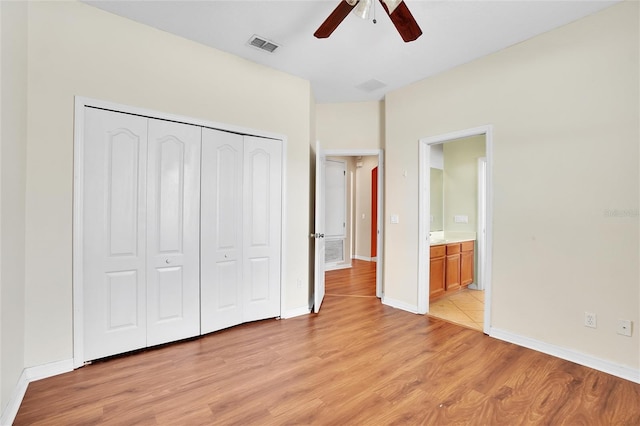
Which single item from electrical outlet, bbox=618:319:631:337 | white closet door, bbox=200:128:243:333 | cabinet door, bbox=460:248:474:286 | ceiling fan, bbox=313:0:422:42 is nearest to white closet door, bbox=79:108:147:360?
white closet door, bbox=200:128:243:333

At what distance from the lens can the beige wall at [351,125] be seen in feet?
14.2

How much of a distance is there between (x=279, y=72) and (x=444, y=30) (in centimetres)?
179

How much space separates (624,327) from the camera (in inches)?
88.4

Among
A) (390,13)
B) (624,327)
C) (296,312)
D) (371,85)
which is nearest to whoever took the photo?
(390,13)

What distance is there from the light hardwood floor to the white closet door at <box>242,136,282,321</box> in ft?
1.35

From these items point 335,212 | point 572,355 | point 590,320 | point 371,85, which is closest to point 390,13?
point 371,85

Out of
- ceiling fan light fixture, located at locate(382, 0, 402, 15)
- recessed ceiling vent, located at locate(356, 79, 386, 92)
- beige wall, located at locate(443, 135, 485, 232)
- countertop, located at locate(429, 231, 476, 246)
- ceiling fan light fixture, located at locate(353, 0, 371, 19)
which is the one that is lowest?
countertop, located at locate(429, 231, 476, 246)

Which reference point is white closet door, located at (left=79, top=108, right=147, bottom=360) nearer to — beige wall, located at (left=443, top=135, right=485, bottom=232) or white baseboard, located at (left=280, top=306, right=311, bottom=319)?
A: white baseboard, located at (left=280, top=306, right=311, bottom=319)

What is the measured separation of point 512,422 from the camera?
67.3 inches

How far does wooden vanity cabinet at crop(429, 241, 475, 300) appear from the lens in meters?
3.97

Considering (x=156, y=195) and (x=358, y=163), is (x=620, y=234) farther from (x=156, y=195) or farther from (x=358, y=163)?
(x=358, y=163)

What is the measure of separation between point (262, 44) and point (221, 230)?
191cm

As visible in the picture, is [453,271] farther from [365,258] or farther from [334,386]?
[365,258]

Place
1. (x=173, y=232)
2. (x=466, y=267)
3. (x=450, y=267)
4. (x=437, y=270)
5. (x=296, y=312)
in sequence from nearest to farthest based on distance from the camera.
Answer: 1. (x=173, y=232)
2. (x=296, y=312)
3. (x=437, y=270)
4. (x=450, y=267)
5. (x=466, y=267)
